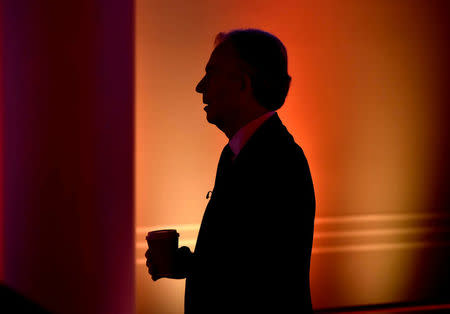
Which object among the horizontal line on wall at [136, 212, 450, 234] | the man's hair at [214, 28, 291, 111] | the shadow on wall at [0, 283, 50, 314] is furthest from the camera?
the horizontal line on wall at [136, 212, 450, 234]

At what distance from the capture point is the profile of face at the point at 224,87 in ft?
5.19

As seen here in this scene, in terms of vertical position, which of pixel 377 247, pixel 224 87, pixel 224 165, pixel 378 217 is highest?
pixel 224 87

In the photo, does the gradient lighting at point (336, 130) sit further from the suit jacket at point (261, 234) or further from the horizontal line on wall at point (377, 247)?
the suit jacket at point (261, 234)

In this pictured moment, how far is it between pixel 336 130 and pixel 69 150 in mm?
1836

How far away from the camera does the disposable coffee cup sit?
1.56 meters

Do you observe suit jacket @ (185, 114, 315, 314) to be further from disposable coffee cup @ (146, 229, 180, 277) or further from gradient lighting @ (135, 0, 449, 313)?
gradient lighting @ (135, 0, 449, 313)

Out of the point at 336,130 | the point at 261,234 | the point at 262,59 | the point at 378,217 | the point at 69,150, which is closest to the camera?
the point at 261,234

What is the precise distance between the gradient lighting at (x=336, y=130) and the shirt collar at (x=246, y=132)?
4.20 feet

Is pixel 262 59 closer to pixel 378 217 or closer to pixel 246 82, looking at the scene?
pixel 246 82

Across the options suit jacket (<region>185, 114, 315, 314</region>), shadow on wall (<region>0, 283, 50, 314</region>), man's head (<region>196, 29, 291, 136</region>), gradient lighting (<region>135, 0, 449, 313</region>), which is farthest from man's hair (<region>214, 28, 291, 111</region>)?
gradient lighting (<region>135, 0, 449, 313</region>)

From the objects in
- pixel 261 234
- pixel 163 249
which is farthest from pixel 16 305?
pixel 261 234

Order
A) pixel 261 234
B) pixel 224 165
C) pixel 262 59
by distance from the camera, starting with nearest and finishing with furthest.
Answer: pixel 261 234 < pixel 262 59 < pixel 224 165

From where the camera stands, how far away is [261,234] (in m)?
1.43

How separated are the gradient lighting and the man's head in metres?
1.24
